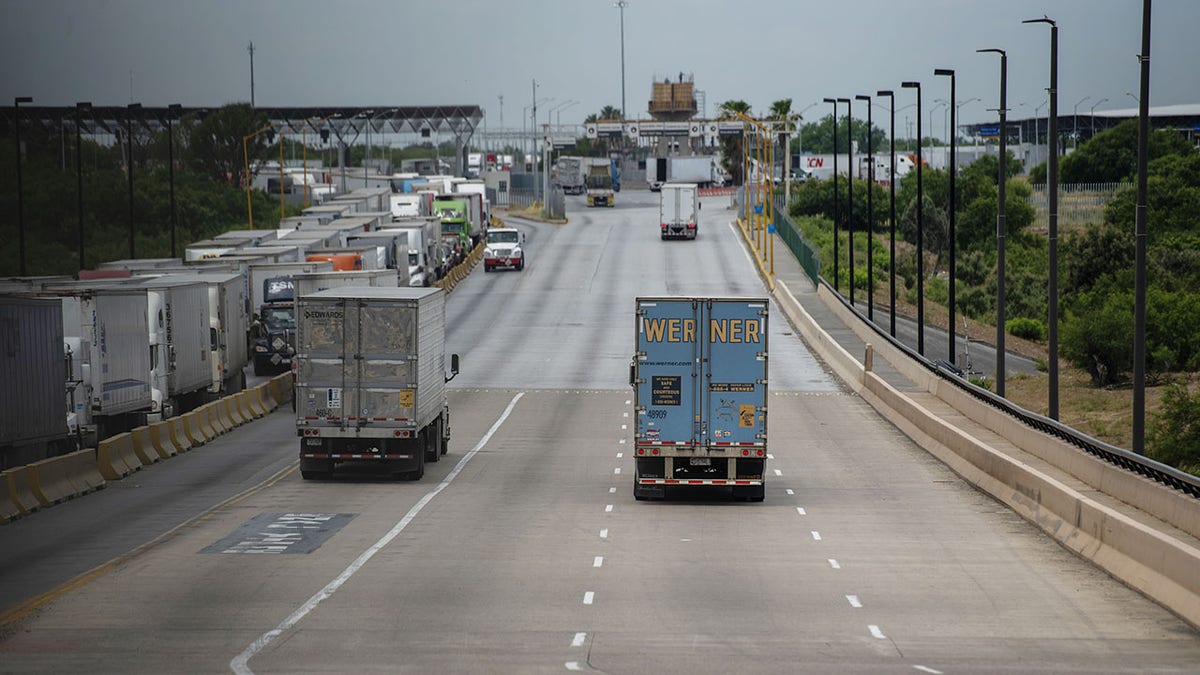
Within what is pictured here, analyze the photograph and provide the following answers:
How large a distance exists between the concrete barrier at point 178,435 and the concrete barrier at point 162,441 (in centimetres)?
10

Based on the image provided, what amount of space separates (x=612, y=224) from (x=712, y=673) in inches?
4382

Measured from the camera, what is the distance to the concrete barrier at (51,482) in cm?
2645

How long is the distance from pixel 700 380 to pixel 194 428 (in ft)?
48.7

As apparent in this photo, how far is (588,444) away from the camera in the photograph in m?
36.3

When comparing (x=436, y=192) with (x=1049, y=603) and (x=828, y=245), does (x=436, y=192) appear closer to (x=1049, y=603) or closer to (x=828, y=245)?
(x=828, y=245)

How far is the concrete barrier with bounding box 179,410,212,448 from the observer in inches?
1401

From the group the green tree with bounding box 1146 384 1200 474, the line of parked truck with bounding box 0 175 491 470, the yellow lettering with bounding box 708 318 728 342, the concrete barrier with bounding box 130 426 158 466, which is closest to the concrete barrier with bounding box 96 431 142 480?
the concrete barrier with bounding box 130 426 158 466

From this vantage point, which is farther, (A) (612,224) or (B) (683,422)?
(A) (612,224)

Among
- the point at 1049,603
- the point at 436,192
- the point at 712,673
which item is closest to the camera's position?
the point at 712,673

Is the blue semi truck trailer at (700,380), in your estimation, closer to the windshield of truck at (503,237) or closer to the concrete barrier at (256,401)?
the concrete barrier at (256,401)

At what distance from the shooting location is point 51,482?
2716cm

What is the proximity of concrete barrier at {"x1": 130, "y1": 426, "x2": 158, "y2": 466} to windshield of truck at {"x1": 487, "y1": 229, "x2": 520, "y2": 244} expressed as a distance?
56606mm

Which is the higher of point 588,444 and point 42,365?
point 42,365

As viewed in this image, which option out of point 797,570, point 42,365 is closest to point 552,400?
point 42,365
